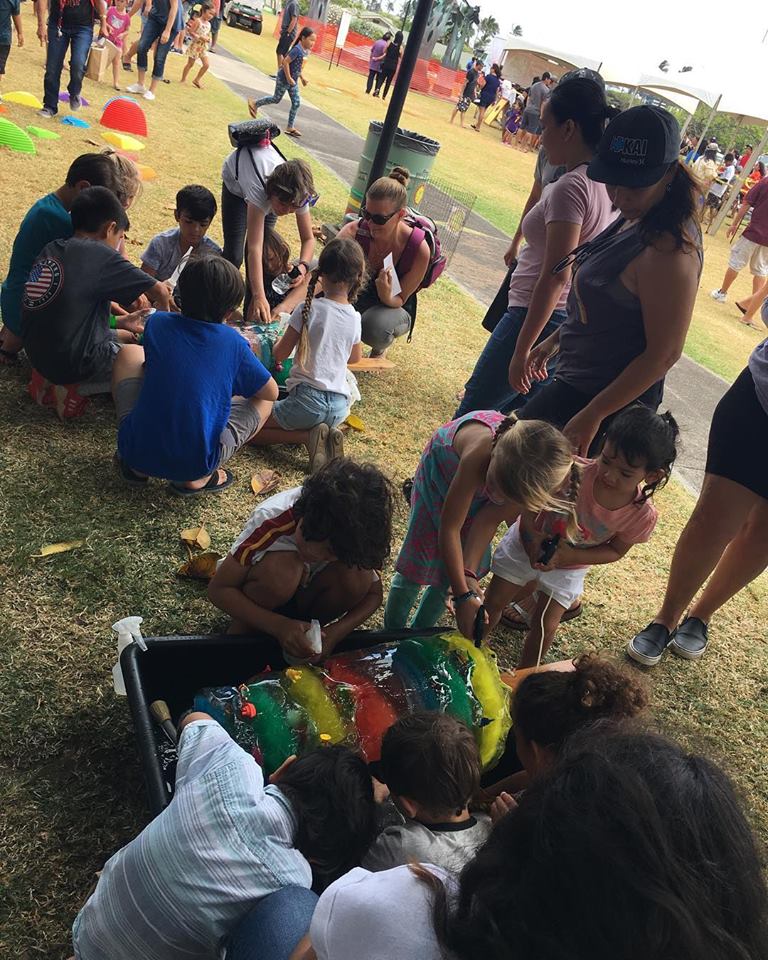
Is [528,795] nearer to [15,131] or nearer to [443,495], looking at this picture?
[443,495]

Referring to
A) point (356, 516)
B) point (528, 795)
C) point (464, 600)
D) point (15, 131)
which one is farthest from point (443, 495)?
point (15, 131)

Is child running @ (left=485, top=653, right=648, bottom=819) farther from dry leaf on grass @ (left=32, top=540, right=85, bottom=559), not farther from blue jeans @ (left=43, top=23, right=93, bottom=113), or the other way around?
blue jeans @ (left=43, top=23, right=93, bottom=113)

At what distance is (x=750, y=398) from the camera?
2902 millimetres

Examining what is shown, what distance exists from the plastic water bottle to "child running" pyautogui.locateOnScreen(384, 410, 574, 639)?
90.4 inches

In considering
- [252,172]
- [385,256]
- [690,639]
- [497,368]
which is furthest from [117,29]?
[690,639]

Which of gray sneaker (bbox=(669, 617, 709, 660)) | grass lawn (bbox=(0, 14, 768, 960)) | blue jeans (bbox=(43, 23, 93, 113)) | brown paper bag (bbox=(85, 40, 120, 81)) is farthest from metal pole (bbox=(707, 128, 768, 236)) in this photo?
gray sneaker (bbox=(669, 617, 709, 660))

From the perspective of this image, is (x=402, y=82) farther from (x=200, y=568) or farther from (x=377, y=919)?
(x=377, y=919)

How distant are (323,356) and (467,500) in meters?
1.43

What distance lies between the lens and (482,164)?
664 inches

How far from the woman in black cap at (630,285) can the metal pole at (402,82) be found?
2922 mm

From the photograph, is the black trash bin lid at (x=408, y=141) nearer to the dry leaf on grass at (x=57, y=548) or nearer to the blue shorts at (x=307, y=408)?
the blue shorts at (x=307, y=408)

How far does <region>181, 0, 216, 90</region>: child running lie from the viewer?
12525mm

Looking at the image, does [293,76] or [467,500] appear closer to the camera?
[467,500]

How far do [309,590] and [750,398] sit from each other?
1.83 m
